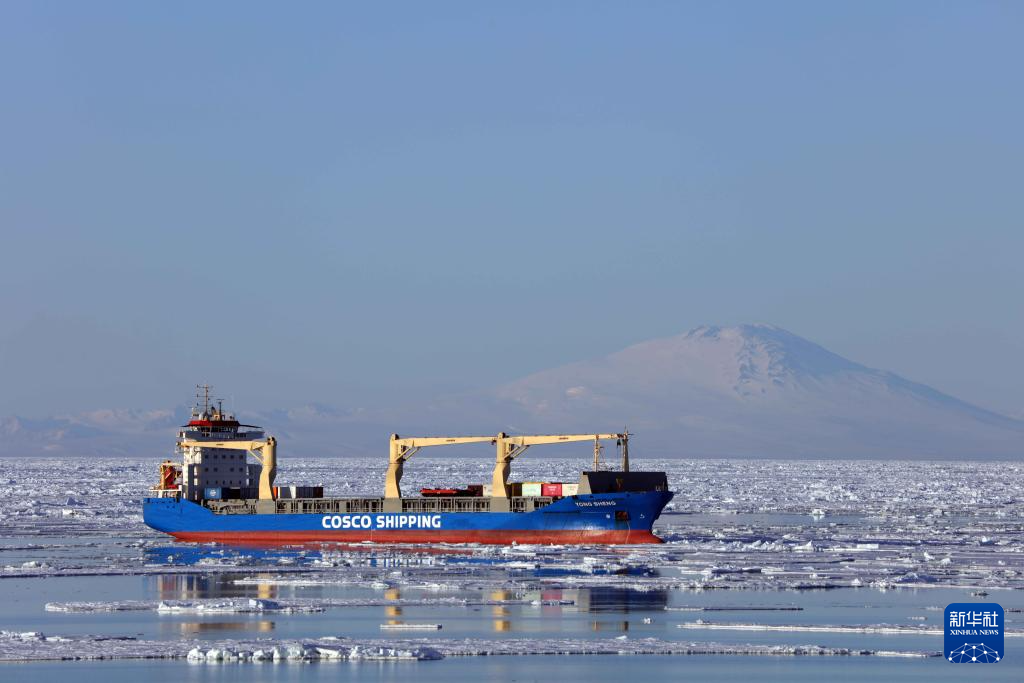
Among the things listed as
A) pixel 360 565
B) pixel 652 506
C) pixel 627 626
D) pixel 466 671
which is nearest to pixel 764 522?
pixel 652 506

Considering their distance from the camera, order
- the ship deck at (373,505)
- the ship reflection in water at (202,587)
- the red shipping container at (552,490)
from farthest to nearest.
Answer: the red shipping container at (552,490), the ship deck at (373,505), the ship reflection in water at (202,587)

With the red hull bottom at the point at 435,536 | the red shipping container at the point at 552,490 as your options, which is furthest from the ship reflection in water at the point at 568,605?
the red shipping container at the point at 552,490

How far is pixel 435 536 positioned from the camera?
5800cm

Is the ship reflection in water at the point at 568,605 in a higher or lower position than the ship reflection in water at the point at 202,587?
lower

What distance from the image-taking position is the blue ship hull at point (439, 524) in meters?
55.7

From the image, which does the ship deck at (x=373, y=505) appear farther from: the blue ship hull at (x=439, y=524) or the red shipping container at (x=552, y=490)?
the red shipping container at (x=552, y=490)

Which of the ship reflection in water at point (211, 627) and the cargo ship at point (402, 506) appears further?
the cargo ship at point (402, 506)

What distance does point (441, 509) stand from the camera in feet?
Answer: 192

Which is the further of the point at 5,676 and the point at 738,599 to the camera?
the point at 738,599

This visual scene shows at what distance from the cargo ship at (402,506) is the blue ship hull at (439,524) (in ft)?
0.12

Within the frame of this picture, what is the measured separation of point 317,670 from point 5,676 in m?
4.97

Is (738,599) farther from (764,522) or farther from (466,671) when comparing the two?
(764,522)

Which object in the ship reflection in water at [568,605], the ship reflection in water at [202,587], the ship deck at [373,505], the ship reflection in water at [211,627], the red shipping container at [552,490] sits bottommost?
the ship reflection in water at [211,627]

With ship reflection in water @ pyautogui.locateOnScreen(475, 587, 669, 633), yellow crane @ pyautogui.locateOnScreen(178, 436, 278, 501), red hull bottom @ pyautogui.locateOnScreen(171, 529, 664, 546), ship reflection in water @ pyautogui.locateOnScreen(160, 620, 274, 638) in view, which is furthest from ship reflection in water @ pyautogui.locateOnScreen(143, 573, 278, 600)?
yellow crane @ pyautogui.locateOnScreen(178, 436, 278, 501)
